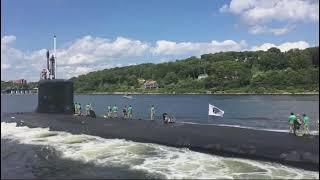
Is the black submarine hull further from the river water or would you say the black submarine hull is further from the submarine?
the river water

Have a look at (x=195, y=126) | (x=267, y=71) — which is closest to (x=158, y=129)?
(x=195, y=126)

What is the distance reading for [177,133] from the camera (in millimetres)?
25391

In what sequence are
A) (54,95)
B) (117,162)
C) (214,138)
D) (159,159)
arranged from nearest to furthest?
1. (159,159)
2. (117,162)
3. (214,138)
4. (54,95)

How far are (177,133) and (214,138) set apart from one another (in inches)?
121

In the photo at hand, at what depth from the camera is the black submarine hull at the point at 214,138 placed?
18.4 m

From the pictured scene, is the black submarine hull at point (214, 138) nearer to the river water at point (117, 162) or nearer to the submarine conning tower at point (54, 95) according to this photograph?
the river water at point (117, 162)

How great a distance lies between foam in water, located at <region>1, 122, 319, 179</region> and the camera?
17281 mm

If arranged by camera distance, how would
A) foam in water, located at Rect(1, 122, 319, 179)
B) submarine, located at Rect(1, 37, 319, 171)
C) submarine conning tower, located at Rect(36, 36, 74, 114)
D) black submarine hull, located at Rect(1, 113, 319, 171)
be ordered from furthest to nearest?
1. submarine conning tower, located at Rect(36, 36, 74, 114)
2. submarine, located at Rect(1, 37, 319, 171)
3. black submarine hull, located at Rect(1, 113, 319, 171)
4. foam in water, located at Rect(1, 122, 319, 179)

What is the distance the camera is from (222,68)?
7057 inches

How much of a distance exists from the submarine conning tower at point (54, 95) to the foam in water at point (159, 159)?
346 inches

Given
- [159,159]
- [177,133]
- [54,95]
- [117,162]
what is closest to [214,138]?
[177,133]

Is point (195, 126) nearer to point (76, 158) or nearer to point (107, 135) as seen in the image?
point (107, 135)

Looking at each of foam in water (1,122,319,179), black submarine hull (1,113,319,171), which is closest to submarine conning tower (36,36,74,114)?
black submarine hull (1,113,319,171)

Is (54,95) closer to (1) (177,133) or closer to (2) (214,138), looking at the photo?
(1) (177,133)
